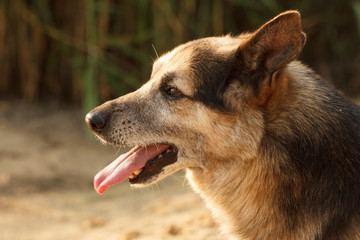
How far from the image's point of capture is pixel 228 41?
327 cm

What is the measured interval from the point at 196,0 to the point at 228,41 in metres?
4.21

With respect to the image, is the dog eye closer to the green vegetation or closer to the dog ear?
the dog ear

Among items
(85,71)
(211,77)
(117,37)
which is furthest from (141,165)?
(117,37)

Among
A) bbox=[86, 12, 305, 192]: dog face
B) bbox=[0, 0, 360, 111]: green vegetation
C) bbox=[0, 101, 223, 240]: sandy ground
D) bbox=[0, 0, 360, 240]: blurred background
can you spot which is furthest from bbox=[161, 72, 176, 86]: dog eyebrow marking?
bbox=[0, 0, 360, 111]: green vegetation

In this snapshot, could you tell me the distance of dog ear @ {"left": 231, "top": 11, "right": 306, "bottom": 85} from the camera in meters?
2.73

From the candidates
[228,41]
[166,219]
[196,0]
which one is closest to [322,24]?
[196,0]

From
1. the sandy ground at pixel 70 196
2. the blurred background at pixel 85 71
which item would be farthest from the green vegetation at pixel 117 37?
the sandy ground at pixel 70 196

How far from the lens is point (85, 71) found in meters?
7.31

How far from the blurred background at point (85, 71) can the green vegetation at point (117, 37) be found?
0.05 feet

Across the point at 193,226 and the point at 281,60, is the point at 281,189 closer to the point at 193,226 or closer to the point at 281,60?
the point at 281,60

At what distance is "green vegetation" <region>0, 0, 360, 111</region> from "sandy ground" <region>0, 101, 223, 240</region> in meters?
0.61

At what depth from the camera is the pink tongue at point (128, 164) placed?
3.22 m

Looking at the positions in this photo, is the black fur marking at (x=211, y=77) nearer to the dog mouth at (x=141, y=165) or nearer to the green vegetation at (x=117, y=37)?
the dog mouth at (x=141, y=165)

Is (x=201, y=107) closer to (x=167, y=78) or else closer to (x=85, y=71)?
(x=167, y=78)
